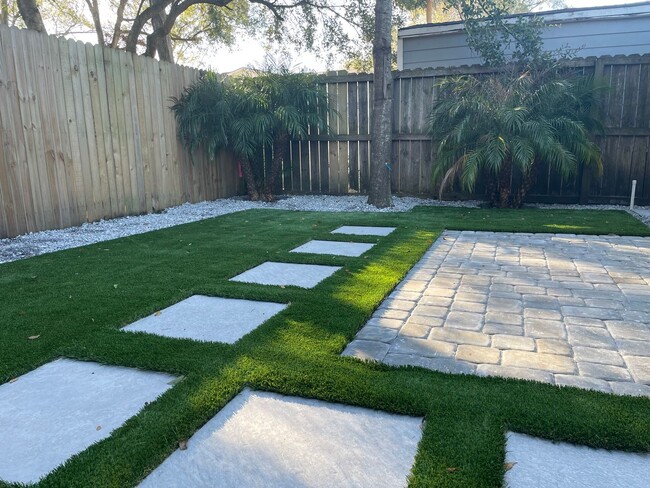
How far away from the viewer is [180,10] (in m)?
11.2

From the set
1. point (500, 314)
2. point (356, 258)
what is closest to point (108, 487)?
point (500, 314)

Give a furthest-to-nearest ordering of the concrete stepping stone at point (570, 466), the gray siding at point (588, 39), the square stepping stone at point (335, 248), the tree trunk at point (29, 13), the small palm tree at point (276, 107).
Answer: the tree trunk at point (29, 13) < the gray siding at point (588, 39) < the small palm tree at point (276, 107) < the square stepping stone at point (335, 248) < the concrete stepping stone at point (570, 466)

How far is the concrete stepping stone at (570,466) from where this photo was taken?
1.46 m

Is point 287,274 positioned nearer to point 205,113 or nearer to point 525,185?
point 205,113

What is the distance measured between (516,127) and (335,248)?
3.22 m

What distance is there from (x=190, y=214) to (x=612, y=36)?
24.7ft

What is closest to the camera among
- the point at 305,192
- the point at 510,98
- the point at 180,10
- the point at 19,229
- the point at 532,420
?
the point at 532,420

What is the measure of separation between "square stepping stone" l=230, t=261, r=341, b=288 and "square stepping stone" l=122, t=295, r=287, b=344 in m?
0.45

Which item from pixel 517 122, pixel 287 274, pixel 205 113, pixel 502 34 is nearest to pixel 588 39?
pixel 502 34

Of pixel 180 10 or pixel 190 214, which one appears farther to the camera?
pixel 180 10

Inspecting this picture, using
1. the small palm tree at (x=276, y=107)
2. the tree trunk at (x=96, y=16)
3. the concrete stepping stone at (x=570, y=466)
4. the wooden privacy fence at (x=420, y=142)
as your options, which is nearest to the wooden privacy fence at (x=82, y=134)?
the small palm tree at (x=276, y=107)

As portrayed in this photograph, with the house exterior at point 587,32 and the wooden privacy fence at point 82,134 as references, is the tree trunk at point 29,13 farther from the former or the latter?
the house exterior at point 587,32

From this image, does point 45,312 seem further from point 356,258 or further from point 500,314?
point 500,314

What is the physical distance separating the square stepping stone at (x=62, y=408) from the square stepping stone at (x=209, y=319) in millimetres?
432
